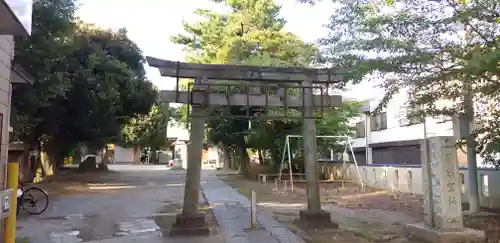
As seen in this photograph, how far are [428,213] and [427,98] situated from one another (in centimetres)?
233

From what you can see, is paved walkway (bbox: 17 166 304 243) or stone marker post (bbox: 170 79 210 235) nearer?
paved walkway (bbox: 17 166 304 243)

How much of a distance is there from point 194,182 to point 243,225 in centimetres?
156

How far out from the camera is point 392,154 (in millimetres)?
26516

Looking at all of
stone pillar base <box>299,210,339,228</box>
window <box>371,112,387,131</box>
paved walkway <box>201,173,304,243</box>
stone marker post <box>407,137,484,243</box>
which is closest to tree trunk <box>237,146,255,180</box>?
window <box>371,112,387,131</box>

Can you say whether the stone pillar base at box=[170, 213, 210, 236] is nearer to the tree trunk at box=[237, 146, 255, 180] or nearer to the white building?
the white building

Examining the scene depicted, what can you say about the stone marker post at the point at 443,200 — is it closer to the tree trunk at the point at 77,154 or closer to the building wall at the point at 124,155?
the tree trunk at the point at 77,154

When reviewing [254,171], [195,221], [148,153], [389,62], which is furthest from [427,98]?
[148,153]

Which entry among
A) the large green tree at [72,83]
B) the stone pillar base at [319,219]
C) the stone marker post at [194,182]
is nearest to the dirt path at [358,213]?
the stone pillar base at [319,219]

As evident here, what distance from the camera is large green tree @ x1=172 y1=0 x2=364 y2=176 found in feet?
77.0

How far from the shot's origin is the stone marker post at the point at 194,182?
9.90 metres

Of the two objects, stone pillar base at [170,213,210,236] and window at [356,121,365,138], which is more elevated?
window at [356,121,365,138]

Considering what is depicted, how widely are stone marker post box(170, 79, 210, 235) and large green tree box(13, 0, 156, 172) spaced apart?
618 cm

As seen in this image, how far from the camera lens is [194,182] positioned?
10219 mm

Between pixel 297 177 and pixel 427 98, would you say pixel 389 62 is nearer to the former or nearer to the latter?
pixel 427 98
